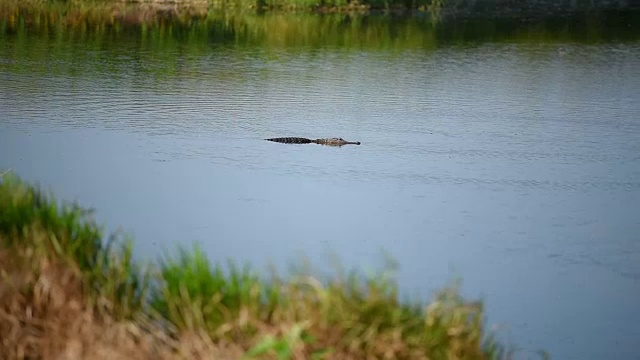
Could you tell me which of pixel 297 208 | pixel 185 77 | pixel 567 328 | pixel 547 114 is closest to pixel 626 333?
pixel 567 328

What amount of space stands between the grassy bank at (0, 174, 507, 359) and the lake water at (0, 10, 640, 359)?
4.99 feet

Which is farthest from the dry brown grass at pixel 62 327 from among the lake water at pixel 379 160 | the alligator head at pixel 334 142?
the alligator head at pixel 334 142

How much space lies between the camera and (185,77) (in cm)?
1241

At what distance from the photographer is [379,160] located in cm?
872

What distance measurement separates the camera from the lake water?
6.33m

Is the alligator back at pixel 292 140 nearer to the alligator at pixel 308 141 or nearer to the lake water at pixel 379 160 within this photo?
the alligator at pixel 308 141

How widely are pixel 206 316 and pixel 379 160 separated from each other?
481 centimetres

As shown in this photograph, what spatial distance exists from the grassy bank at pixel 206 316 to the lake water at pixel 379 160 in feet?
4.99

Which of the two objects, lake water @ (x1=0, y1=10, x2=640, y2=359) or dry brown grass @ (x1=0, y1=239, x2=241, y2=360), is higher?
dry brown grass @ (x1=0, y1=239, x2=241, y2=360)

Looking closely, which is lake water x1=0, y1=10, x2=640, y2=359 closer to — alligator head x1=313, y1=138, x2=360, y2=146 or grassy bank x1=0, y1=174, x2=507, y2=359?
alligator head x1=313, y1=138, x2=360, y2=146

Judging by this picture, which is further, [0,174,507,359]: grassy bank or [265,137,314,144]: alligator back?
[265,137,314,144]: alligator back

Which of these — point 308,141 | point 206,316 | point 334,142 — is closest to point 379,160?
point 334,142

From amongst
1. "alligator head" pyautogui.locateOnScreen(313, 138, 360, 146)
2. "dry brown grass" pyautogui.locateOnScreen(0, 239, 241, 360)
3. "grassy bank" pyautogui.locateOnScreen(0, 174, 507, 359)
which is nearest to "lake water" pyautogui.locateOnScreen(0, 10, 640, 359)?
"alligator head" pyautogui.locateOnScreen(313, 138, 360, 146)

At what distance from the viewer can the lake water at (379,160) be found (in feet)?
20.8
